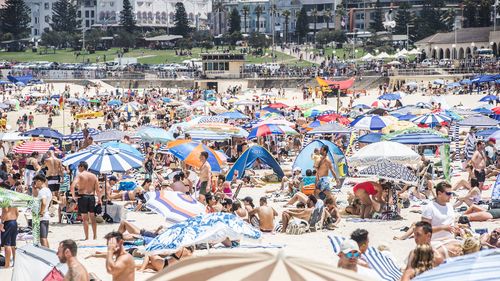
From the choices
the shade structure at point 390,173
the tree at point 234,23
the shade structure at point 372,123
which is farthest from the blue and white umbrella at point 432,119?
the tree at point 234,23

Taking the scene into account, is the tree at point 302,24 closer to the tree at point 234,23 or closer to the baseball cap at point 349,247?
the tree at point 234,23

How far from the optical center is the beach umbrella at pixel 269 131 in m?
22.8

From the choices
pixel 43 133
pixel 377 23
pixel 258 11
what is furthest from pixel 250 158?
pixel 258 11

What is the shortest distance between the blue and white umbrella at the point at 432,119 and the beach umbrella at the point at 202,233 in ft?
46.2

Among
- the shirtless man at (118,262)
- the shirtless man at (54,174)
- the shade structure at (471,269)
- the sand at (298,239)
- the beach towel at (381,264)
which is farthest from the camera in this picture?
the shirtless man at (54,174)

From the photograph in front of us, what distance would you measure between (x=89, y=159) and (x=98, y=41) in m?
104

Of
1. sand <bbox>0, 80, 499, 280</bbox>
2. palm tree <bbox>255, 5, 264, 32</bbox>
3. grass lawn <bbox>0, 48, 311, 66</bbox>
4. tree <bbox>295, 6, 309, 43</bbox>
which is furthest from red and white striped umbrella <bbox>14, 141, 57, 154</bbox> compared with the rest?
palm tree <bbox>255, 5, 264, 32</bbox>

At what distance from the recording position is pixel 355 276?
5.08 metres

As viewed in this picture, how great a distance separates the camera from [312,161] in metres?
18.1

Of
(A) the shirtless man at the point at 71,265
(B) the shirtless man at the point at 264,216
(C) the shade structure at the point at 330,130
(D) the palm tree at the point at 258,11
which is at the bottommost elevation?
(B) the shirtless man at the point at 264,216

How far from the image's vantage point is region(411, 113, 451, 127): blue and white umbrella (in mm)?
23578

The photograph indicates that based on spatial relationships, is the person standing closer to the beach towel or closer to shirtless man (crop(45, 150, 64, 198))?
the beach towel

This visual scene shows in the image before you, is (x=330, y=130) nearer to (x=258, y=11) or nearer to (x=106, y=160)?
(x=106, y=160)

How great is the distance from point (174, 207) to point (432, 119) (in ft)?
42.4
